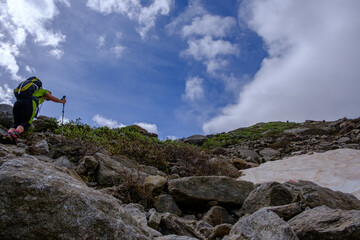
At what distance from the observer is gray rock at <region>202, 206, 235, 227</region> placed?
412 cm

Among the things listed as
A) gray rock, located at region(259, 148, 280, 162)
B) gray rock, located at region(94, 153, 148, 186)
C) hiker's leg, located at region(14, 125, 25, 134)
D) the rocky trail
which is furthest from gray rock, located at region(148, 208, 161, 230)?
gray rock, located at region(259, 148, 280, 162)

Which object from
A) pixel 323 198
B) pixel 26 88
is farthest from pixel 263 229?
pixel 26 88

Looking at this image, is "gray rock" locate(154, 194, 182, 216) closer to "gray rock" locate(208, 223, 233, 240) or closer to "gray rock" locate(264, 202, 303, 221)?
"gray rock" locate(208, 223, 233, 240)

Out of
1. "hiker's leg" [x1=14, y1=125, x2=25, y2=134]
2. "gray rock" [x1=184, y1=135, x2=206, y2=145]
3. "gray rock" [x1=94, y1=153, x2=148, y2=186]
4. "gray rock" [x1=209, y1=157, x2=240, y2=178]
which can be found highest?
"gray rock" [x1=184, y1=135, x2=206, y2=145]

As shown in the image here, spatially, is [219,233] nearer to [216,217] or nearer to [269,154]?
[216,217]

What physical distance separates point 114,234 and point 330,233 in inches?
74.5

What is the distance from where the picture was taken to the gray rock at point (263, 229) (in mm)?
2192

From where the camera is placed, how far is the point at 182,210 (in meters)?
4.96

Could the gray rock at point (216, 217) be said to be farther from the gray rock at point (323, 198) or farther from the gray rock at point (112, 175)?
the gray rock at point (112, 175)

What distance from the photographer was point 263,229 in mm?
2311

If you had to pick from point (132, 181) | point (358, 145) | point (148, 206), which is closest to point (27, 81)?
point (132, 181)

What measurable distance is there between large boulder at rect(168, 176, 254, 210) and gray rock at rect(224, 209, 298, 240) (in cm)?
234

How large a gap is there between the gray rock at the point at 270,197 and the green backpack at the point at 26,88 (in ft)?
23.6

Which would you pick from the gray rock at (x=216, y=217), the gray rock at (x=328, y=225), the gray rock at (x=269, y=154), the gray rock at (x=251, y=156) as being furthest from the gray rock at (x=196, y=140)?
the gray rock at (x=328, y=225)
